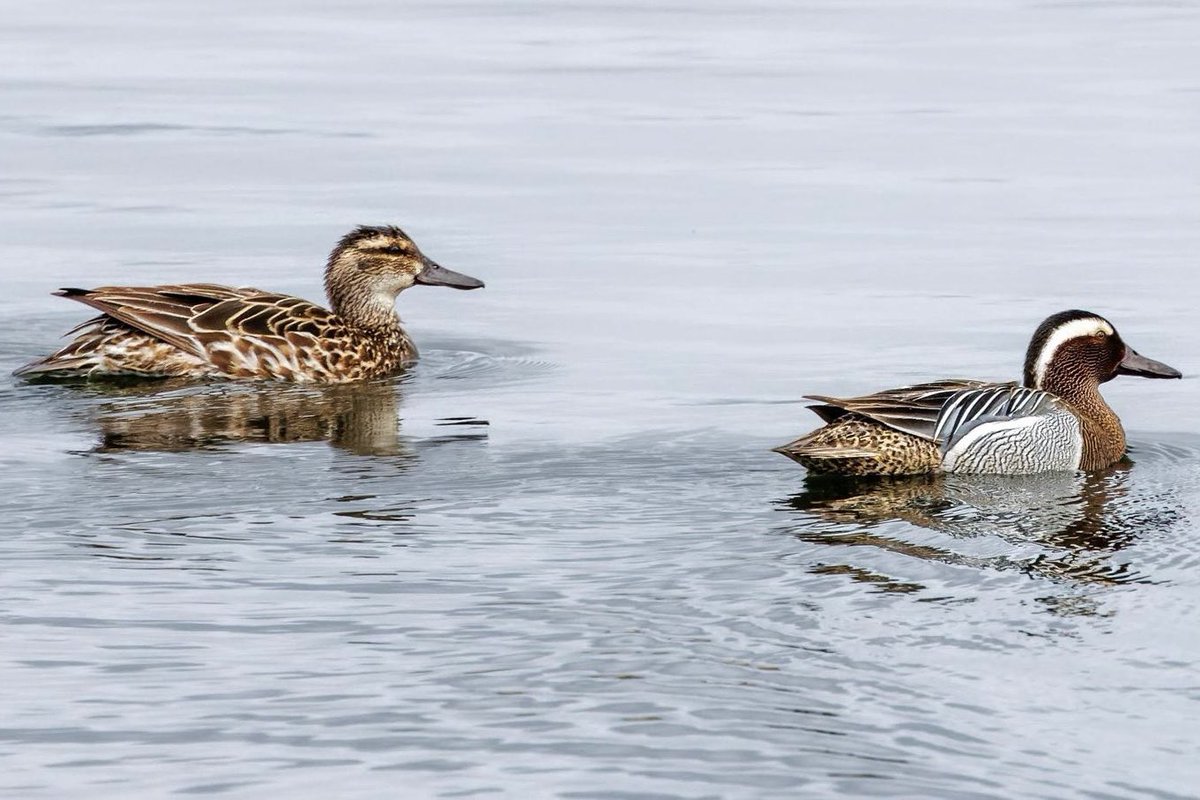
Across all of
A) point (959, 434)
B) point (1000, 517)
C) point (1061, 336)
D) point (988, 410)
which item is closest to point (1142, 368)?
point (1061, 336)

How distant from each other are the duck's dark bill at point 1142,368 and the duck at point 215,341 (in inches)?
174

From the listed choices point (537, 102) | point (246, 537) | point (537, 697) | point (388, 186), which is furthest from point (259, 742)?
point (537, 102)

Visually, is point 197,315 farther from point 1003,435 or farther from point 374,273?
point 1003,435

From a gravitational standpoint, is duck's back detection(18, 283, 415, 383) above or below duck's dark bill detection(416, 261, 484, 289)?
below

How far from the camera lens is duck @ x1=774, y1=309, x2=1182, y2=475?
35.3 ft

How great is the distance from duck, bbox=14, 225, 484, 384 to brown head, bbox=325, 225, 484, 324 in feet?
1.71

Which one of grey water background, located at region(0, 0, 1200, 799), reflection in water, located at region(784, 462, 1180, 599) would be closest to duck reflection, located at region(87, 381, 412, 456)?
grey water background, located at region(0, 0, 1200, 799)

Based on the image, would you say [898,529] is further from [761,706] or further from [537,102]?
[537,102]

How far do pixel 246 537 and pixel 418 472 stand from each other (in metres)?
1.62

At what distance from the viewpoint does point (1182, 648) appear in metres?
7.62

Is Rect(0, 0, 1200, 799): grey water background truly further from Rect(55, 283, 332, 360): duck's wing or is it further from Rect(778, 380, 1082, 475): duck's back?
Rect(55, 283, 332, 360): duck's wing

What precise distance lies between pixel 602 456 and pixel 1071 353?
2619mm

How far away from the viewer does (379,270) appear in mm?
14562

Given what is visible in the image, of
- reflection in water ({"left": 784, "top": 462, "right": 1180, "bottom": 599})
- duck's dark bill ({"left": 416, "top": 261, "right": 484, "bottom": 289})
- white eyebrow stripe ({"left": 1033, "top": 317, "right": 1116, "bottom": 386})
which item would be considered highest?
duck's dark bill ({"left": 416, "top": 261, "right": 484, "bottom": 289})
